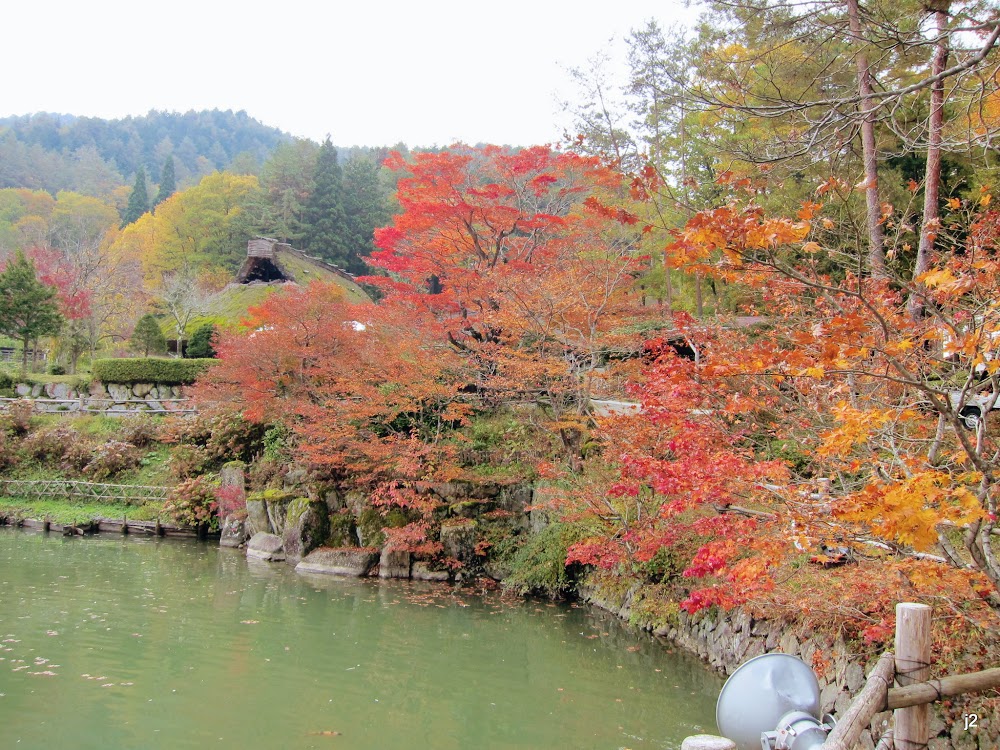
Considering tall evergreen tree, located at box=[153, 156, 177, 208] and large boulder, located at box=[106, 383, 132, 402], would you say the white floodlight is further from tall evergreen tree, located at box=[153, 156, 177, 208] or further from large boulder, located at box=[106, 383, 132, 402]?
tall evergreen tree, located at box=[153, 156, 177, 208]

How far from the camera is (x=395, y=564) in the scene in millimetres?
11328

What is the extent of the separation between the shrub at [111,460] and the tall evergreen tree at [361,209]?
17.0 metres

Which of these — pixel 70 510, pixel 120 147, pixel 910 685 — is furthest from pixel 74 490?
pixel 120 147

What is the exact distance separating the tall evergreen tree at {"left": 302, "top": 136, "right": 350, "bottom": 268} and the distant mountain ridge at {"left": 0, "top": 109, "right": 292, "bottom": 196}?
38.2 feet

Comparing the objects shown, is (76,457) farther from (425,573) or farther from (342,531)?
(425,573)

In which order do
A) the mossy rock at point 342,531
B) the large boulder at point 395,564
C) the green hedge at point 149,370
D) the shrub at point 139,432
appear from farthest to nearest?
the green hedge at point 149,370
the shrub at point 139,432
the mossy rock at point 342,531
the large boulder at point 395,564

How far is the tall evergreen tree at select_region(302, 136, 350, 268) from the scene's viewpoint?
32000 mm

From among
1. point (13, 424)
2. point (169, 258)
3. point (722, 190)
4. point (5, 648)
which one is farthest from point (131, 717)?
point (169, 258)

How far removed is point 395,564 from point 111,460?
33.4 ft

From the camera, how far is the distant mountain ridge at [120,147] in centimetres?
4906

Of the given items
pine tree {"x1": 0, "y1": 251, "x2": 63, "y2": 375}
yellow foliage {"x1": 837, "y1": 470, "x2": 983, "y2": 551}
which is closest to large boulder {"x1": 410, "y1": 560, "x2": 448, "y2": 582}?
yellow foliage {"x1": 837, "y1": 470, "x2": 983, "y2": 551}

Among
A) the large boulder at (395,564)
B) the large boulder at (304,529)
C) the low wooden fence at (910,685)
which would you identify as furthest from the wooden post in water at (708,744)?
the large boulder at (304,529)

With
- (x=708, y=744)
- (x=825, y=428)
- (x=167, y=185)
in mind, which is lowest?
(x=708, y=744)

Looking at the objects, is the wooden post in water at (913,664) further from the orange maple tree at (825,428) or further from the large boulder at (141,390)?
the large boulder at (141,390)
